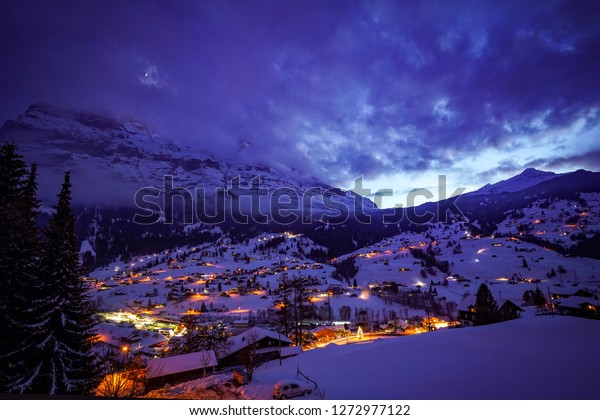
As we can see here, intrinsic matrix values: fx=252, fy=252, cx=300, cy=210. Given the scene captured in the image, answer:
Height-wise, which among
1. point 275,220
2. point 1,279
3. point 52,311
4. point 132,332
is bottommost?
→ point 132,332

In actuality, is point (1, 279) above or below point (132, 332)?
above

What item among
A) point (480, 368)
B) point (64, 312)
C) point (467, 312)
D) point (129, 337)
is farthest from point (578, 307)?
point (129, 337)

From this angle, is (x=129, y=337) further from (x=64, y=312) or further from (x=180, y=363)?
(x=64, y=312)
